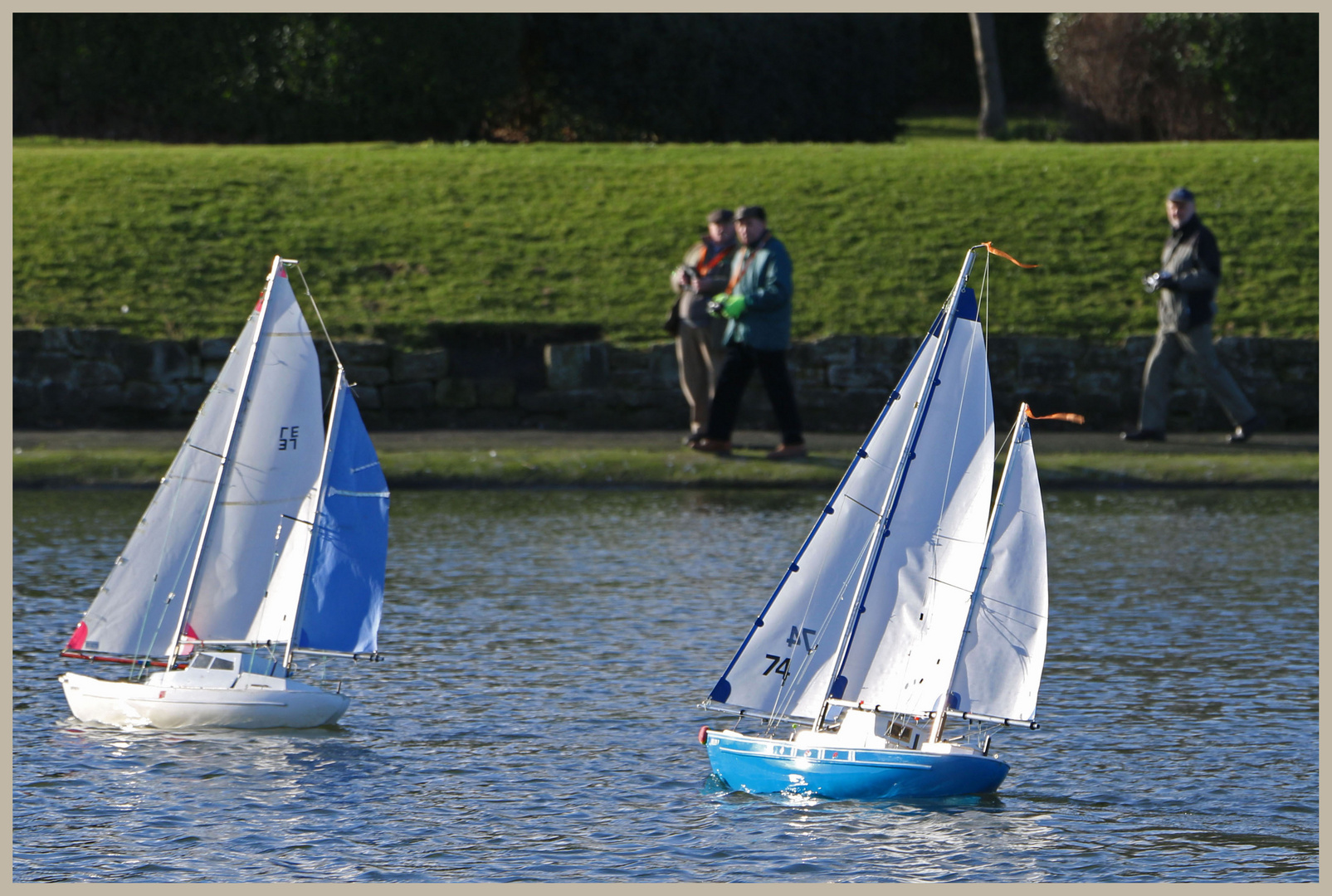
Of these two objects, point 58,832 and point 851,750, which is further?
point 851,750

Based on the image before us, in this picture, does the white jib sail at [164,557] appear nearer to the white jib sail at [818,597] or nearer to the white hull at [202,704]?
the white hull at [202,704]

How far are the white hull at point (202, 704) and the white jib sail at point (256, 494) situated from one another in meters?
0.43

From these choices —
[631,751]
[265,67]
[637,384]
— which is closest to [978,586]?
[631,751]

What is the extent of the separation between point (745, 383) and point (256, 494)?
7.95m

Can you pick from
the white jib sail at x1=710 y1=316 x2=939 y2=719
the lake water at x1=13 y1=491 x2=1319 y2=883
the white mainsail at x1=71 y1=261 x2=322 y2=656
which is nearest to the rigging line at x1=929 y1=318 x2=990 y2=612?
the white jib sail at x1=710 y1=316 x2=939 y2=719

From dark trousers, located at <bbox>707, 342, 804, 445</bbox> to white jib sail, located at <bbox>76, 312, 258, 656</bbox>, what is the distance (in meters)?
7.74

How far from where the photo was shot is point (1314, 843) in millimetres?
6926

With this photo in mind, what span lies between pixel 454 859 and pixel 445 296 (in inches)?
533

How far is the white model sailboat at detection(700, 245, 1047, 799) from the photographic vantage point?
754cm

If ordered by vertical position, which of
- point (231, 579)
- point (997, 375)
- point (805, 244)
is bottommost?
point (231, 579)

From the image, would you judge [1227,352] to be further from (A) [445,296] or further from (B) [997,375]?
(A) [445,296]

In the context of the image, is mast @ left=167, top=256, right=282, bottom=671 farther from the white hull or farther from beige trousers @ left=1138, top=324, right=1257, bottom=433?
beige trousers @ left=1138, top=324, right=1257, bottom=433

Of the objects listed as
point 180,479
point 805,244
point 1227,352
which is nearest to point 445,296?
point 805,244

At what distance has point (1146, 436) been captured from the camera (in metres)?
17.3
